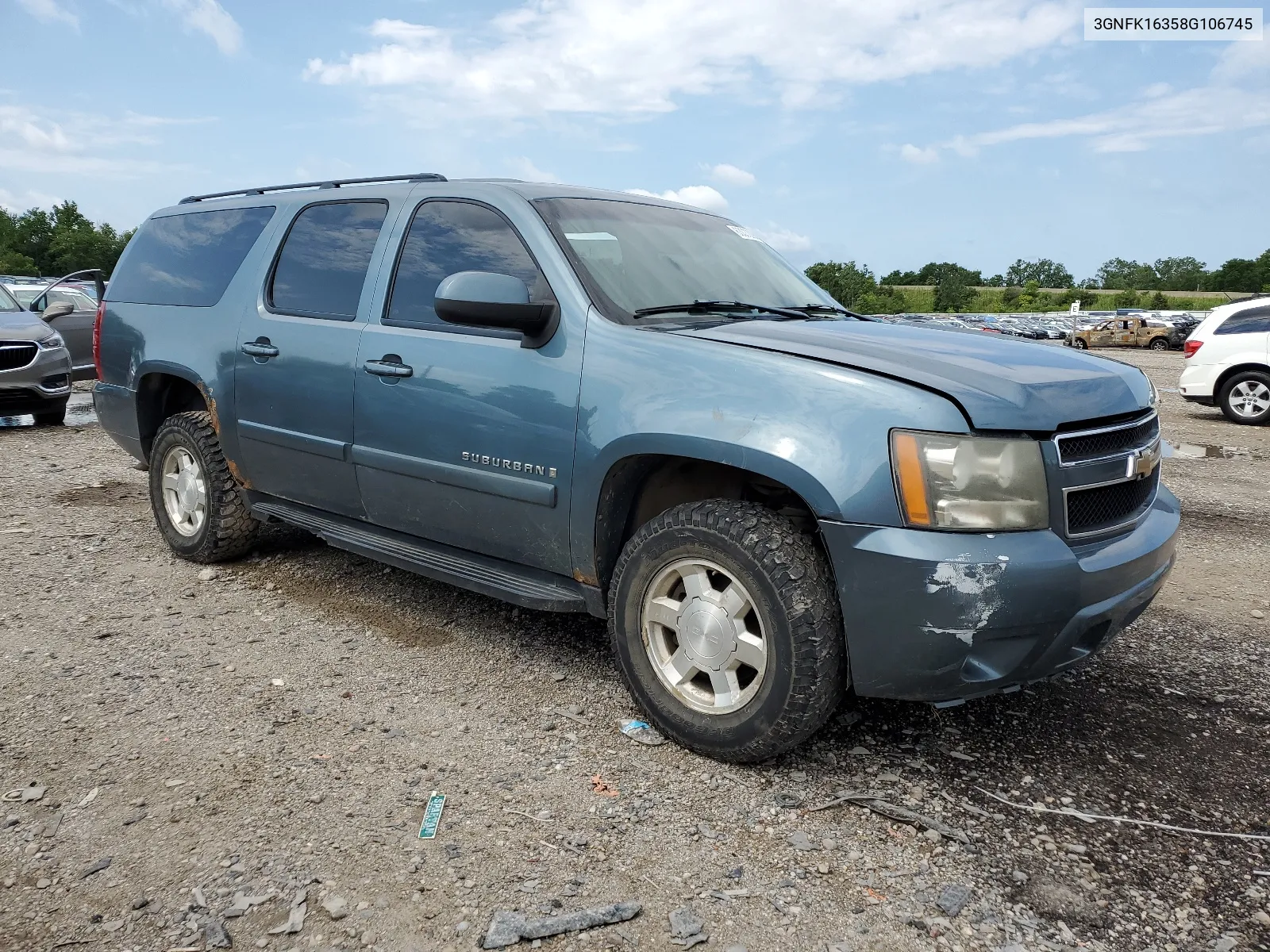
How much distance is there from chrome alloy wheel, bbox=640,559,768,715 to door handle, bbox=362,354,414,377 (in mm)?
1332

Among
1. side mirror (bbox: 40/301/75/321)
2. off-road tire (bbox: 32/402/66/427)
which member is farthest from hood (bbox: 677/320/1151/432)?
side mirror (bbox: 40/301/75/321)

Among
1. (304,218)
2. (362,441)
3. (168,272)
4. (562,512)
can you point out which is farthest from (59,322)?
(562,512)

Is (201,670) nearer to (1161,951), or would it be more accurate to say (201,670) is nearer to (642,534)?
(642,534)

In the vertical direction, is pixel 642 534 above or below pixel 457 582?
above

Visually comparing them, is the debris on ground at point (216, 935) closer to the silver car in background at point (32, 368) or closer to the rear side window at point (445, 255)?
the rear side window at point (445, 255)

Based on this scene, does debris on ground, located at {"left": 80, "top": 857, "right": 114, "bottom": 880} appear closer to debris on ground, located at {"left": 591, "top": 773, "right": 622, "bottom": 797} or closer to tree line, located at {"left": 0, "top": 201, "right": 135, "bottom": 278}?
debris on ground, located at {"left": 591, "top": 773, "right": 622, "bottom": 797}

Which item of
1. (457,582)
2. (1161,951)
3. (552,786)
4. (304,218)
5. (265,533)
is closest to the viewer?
(1161,951)

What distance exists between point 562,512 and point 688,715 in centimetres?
79

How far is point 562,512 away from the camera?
130 inches

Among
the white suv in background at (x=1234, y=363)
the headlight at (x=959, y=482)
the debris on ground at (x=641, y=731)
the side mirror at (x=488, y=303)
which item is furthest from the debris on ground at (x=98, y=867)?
the white suv in background at (x=1234, y=363)

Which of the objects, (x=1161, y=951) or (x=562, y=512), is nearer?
(x=1161, y=951)

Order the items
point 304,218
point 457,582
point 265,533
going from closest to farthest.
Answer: point 457,582, point 304,218, point 265,533

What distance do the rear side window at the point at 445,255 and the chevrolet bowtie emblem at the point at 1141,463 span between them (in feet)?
6.63

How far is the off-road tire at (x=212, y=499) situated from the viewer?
4.88 meters
